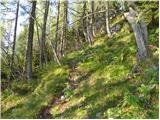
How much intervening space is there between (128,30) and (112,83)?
31.0 feet

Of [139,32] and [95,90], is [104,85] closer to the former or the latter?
[95,90]

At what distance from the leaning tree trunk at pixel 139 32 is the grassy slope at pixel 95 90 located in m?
0.47

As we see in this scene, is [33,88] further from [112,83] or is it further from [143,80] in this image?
[143,80]

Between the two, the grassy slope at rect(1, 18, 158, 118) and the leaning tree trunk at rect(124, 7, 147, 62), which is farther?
the leaning tree trunk at rect(124, 7, 147, 62)

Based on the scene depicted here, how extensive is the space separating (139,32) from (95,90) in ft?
9.23

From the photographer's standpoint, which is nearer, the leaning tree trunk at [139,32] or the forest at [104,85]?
the forest at [104,85]

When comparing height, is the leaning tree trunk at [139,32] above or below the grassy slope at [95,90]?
above

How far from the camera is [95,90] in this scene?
44.0ft

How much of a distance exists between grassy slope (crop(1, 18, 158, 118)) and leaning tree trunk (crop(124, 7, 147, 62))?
47 centimetres

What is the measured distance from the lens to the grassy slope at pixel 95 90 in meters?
10.4

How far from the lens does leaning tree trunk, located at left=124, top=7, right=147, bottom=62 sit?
487 inches

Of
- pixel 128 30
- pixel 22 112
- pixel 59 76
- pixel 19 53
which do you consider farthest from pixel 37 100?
pixel 19 53

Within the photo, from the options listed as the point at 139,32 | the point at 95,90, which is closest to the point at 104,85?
the point at 95,90

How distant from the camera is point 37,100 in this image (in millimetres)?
15516
